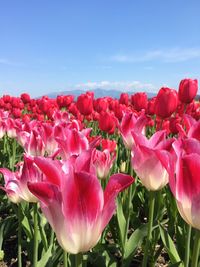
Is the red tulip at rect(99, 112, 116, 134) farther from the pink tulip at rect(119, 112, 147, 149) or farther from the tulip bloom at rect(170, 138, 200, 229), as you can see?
the tulip bloom at rect(170, 138, 200, 229)

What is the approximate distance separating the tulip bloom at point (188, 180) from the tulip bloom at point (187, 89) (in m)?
2.37

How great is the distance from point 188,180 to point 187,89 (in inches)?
98.4

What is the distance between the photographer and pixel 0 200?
411cm

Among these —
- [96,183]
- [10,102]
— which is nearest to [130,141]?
[96,183]

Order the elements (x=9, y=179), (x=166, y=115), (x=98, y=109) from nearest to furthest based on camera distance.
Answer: (x=9, y=179) → (x=166, y=115) → (x=98, y=109)

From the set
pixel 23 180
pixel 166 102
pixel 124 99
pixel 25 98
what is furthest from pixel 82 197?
pixel 25 98

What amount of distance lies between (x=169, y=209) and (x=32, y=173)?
183cm

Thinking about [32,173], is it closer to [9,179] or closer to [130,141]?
[9,179]

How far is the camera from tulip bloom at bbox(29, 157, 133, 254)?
984mm

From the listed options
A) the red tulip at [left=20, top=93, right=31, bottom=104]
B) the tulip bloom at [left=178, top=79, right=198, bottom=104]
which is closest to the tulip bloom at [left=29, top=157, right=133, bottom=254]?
the tulip bloom at [left=178, top=79, right=198, bottom=104]

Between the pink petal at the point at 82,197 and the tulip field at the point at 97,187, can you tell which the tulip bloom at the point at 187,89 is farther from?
the pink petal at the point at 82,197

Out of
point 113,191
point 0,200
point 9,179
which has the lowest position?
point 0,200

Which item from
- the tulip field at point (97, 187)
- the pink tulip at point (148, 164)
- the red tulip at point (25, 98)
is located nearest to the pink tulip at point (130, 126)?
the tulip field at point (97, 187)

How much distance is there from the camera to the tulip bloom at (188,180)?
42.2 inches
